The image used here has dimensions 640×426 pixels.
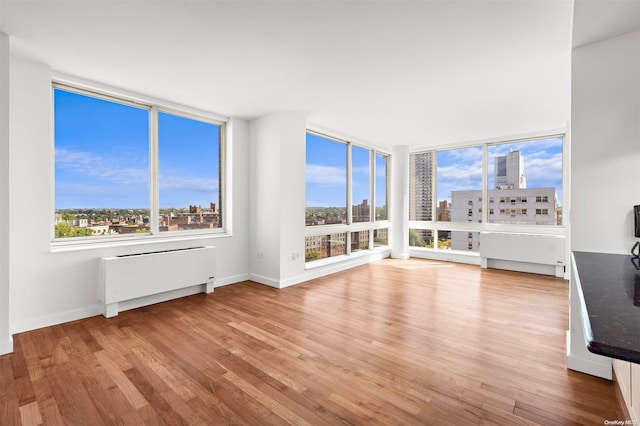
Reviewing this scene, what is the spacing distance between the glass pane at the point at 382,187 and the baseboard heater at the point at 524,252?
2.29 metres

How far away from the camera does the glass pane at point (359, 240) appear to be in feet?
21.9

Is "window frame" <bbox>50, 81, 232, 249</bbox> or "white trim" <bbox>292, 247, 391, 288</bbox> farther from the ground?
"window frame" <bbox>50, 81, 232, 249</bbox>

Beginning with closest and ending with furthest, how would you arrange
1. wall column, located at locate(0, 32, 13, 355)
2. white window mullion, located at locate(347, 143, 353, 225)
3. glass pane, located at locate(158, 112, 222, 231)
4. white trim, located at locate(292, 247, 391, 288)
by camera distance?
1. wall column, located at locate(0, 32, 13, 355)
2. glass pane, located at locate(158, 112, 222, 231)
3. white trim, located at locate(292, 247, 391, 288)
4. white window mullion, located at locate(347, 143, 353, 225)

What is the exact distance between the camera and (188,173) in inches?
181

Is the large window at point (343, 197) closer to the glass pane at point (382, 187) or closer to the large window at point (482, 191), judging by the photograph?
the glass pane at point (382, 187)

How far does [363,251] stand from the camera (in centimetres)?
693

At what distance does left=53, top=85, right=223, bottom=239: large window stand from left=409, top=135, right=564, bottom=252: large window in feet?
15.9

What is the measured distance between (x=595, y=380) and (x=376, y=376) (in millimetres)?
1583

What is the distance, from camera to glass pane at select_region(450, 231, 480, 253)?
6649mm

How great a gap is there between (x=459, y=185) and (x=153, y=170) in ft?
20.1

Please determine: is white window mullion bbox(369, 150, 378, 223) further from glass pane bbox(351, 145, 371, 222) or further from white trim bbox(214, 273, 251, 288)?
white trim bbox(214, 273, 251, 288)

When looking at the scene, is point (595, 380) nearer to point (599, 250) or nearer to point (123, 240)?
point (599, 250)

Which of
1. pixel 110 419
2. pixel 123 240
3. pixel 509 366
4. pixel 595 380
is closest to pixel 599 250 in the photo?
pixel 595 380

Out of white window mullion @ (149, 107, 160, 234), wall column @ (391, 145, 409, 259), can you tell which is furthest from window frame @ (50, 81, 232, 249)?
wall column @ (391, 145, 409, 259)
